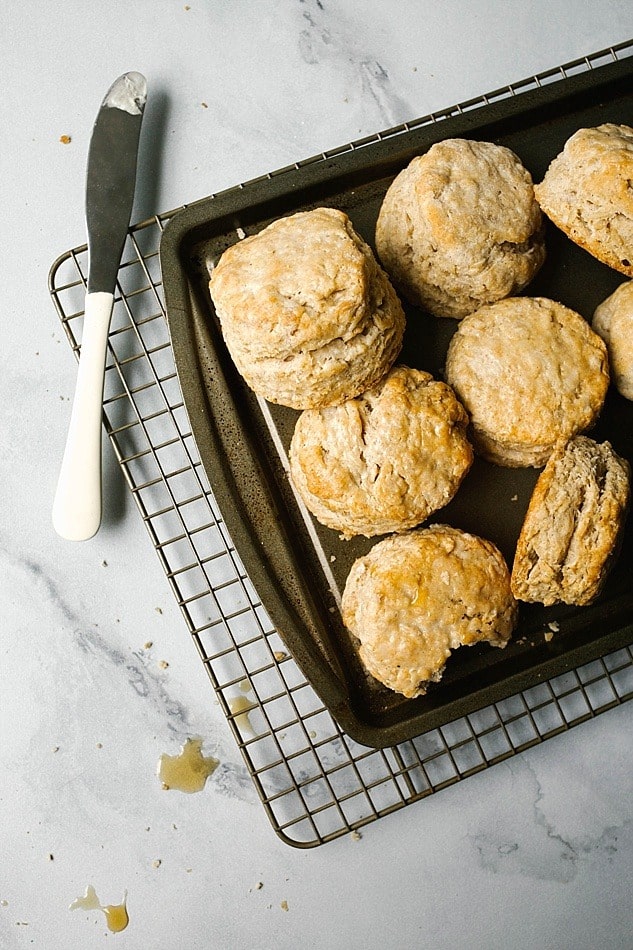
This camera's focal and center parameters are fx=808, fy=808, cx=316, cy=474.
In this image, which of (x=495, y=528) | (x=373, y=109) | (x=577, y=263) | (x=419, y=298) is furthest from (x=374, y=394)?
(x=373, y=109)

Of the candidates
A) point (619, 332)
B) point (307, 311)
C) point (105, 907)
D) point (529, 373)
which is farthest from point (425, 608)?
point (105, 907)

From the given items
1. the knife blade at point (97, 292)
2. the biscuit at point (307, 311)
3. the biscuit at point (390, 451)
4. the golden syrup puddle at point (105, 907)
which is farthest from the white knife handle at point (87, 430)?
the golden syrup puddle at point (105, 907)

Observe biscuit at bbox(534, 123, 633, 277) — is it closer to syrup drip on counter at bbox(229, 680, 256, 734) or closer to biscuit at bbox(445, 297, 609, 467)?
biscuit at bbox(445, 297, 609, 467)

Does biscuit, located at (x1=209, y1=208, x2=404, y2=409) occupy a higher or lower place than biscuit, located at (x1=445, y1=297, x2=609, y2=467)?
higher

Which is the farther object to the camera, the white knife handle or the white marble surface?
the white marble surface

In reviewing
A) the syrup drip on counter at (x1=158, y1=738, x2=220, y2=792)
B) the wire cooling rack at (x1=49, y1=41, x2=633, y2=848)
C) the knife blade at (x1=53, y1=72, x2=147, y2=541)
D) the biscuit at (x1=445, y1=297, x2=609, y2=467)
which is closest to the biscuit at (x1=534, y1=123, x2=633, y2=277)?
the biscuit at (x1=445, y1=297, x2=609, y2=467)

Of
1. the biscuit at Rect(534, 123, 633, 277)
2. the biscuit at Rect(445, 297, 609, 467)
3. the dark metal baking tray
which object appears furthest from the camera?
the dark metal baking tray

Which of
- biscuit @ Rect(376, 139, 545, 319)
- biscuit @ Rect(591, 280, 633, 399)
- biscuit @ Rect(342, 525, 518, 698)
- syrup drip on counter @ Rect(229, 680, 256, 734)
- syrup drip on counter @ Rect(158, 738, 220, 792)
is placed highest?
biscuit @ Rect(376, 139, 545, 319)
